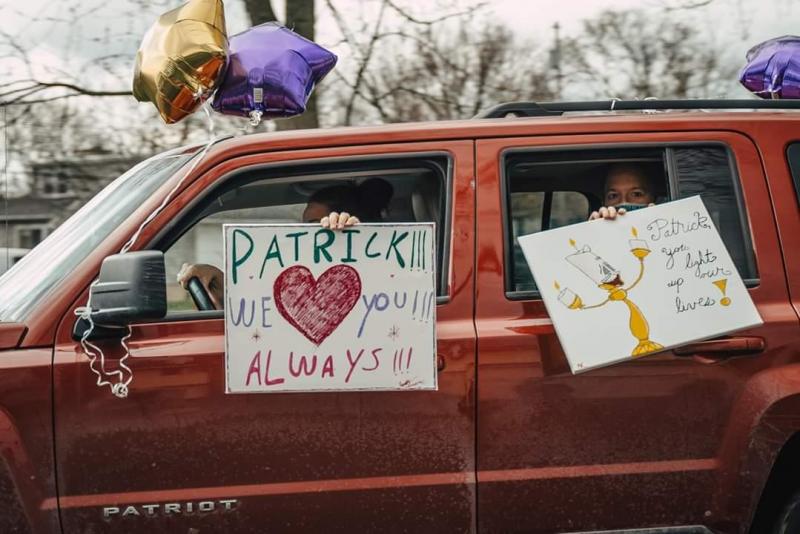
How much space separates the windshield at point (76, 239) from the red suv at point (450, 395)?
0.01 meters

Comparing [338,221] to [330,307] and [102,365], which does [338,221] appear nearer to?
[330,307]

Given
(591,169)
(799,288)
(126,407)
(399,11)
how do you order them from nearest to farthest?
(126,407) < (799,288) < (591,169) < (399,11)

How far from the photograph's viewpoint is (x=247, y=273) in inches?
119

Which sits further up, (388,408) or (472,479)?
(388,408)

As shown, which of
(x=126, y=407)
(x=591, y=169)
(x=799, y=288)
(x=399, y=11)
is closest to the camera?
(x=126, y=407)

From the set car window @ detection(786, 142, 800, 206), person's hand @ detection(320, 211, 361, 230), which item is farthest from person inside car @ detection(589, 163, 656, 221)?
person's hand @ detection(320, 211, 361, 230)

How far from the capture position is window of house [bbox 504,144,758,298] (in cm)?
316

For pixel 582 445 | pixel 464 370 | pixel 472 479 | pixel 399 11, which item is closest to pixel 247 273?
pixel 464 370

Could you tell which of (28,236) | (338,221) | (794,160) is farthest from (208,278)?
(28,236)

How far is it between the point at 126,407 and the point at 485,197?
1.28m

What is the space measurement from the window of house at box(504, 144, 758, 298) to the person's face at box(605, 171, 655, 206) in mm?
26

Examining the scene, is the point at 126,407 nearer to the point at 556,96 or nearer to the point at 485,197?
the point at 485,197

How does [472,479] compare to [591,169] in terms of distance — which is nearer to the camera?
[472,479]

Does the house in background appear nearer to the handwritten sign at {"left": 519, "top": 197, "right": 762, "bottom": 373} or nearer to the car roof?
the car roof
